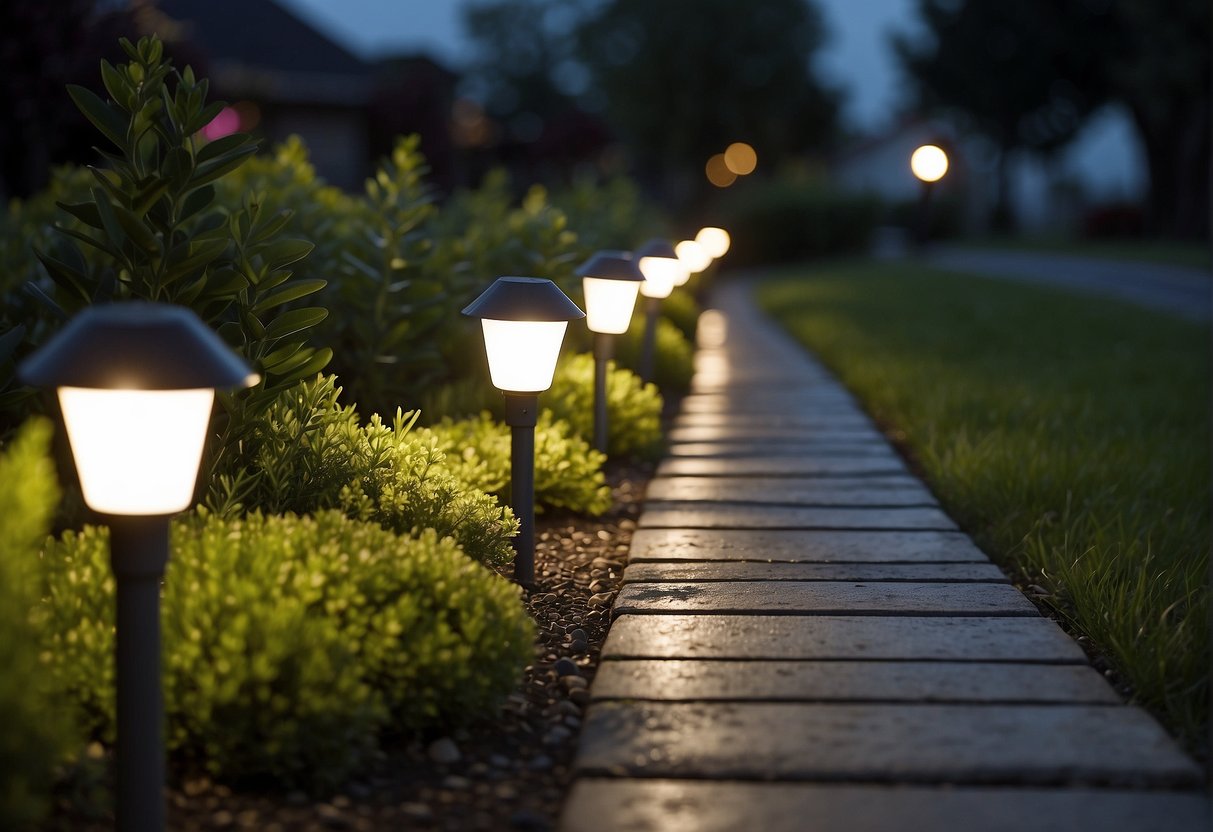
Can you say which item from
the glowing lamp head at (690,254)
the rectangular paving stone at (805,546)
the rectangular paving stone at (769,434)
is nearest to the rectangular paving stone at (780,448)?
the rectangular paving stone at (769,434)

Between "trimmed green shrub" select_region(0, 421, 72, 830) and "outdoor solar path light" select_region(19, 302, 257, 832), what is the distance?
0.12 m

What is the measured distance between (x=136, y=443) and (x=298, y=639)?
0.60 meters

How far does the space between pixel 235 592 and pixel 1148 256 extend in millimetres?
31255

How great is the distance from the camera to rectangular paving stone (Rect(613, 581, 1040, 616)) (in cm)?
390

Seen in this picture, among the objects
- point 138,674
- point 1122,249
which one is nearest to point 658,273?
point 138,674

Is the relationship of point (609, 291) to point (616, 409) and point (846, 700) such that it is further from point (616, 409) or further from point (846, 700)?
point (846, 700)

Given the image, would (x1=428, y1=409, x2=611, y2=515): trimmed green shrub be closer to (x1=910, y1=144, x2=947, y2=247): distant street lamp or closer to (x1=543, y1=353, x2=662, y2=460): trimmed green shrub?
(x1=543, y1=353, x2=662, y2=460): trimmed green shrub

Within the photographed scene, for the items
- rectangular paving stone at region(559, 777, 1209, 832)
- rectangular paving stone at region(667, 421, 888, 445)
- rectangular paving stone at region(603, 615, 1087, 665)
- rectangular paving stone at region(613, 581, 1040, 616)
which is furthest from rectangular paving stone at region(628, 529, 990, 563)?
rectangular paving stone at region(667, 421, 888, 445)

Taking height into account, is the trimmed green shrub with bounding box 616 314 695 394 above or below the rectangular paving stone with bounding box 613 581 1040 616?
above

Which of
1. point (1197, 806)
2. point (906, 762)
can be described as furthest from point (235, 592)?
point (1197, 806)

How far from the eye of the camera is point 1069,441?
21.8 ft

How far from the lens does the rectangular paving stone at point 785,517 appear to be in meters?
5.11

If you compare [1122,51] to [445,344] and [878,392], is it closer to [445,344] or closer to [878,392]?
[878,392]

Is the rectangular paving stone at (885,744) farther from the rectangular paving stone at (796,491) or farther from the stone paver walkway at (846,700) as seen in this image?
the rectangular paving stone at (796,491)
